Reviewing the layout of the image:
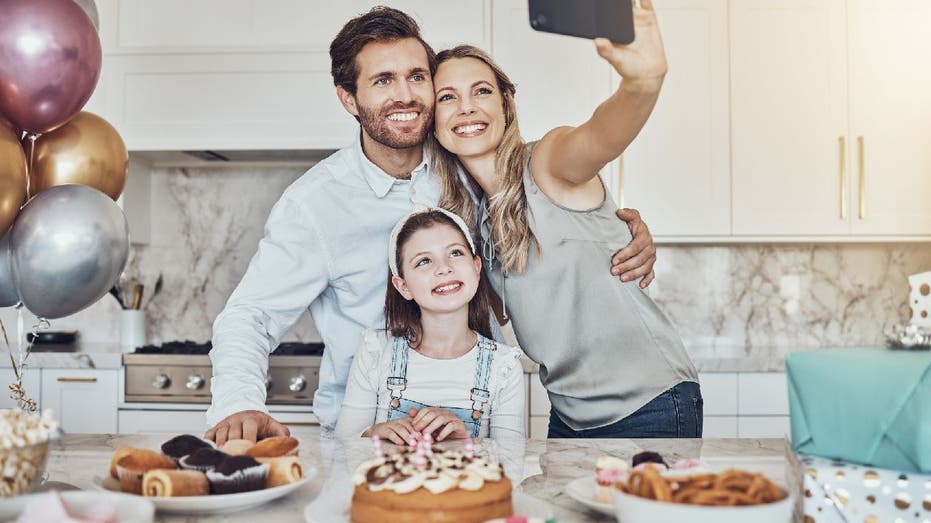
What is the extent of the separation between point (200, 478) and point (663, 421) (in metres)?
1.18

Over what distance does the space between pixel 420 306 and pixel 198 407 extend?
1429mm

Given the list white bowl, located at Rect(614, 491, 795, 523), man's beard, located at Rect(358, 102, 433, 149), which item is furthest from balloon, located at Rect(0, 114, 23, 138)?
white bowl, located at Rect(614, 491, 795, 523)

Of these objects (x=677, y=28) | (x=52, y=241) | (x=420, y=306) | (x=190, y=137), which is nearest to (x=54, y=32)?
(x=52, y=241)

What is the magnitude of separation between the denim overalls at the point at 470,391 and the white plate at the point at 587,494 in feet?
2.78

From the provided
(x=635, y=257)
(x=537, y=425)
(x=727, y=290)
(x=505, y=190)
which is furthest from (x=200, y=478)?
(x=727, y=290)

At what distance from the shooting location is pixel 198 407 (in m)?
2.99

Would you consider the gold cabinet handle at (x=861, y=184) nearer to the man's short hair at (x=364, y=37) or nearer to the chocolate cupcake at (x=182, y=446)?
the man's short hair at (x=364, y=37)

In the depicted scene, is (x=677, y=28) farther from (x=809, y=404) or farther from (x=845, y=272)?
(x=809, y=404)

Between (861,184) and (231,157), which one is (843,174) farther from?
(231,157)

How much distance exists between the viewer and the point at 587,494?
94 cm

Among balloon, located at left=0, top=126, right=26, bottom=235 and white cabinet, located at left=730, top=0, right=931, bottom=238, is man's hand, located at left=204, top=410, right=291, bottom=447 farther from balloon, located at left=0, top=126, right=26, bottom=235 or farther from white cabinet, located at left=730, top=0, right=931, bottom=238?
white cabinet, located at left=730, top=0, right=931, bottom=238

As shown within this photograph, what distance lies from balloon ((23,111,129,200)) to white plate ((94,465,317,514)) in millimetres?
866

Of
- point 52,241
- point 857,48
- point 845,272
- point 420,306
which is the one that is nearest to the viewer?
point 52,241

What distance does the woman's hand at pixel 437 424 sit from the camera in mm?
1544
